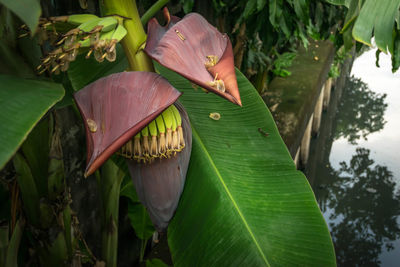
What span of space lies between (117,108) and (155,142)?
98 millimetres

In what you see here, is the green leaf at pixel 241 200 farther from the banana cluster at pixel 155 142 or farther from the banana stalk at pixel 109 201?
the banana stalk at pixel 109 201

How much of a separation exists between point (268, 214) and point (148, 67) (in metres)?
0.34

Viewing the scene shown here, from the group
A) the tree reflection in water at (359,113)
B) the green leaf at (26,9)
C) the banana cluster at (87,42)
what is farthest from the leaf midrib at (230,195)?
the tree reflection in water at (359,113)

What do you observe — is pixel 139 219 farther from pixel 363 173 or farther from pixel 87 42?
pixel 363 173

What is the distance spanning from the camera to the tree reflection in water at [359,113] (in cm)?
623

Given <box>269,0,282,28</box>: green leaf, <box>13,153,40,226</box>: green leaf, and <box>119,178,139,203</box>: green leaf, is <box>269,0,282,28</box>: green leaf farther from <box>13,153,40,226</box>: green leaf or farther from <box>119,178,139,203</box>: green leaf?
<box>13,153,40,226</box>: green leaf

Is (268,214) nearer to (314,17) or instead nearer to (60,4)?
(60,4)

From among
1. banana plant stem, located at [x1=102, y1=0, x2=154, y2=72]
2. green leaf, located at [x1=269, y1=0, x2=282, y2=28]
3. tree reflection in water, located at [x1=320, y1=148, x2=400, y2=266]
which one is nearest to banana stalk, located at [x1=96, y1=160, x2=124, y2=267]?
banana plant stem, located at [x1=102, y1=0, x2=154, y2=72]

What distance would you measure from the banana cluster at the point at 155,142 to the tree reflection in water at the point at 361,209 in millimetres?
3399

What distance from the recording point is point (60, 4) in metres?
1.07

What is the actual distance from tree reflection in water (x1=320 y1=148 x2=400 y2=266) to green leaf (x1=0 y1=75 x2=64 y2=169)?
3.58 metres

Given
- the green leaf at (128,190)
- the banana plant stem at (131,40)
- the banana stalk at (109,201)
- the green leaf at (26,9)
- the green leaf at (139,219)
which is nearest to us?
the green leaf at (26,9)

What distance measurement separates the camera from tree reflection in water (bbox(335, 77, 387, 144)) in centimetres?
623

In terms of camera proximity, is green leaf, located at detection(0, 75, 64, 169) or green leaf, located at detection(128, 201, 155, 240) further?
green leaf, located at detection(128, 201, 155, 240)
